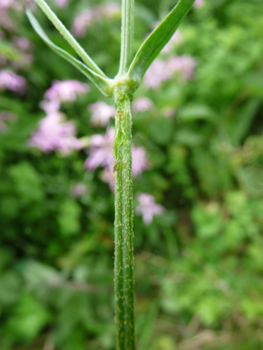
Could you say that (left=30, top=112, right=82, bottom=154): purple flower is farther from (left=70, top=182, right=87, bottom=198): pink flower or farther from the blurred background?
(left=70, top=182, right=87, bottom=198): pink flower

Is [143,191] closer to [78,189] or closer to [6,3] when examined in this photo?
[78,189]

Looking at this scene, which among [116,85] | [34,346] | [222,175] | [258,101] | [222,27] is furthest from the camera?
[222,27]

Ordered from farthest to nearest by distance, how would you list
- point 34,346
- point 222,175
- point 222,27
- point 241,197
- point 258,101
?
1. point 222,27
2. point 258,101
3. point 222,175
4. point 241,197
5. point 34,346

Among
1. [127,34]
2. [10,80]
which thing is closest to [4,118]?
[10,80]

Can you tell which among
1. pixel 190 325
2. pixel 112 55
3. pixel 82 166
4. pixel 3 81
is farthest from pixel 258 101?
pixel 3 81

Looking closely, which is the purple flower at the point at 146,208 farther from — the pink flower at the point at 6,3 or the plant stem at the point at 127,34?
the pink flower at the point at 6,3

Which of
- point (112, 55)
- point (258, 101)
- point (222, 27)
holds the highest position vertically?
point (222, 27)

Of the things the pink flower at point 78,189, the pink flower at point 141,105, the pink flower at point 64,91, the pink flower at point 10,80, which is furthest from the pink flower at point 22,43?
the pink flower at point 78,189

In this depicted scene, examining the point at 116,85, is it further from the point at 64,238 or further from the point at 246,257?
the point at 246,257
